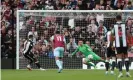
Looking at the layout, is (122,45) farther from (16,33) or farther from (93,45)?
(16,33)

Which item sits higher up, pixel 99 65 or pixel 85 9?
pixel 85 9

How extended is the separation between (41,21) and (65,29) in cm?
125

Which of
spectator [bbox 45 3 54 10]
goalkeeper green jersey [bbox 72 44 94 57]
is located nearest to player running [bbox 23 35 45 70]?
goalkeeper green jersey [bbox 72 44 94 57]

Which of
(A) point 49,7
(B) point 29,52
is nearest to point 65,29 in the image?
(B) point 29,52

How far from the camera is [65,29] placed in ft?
76.9

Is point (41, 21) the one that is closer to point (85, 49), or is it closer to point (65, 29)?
point (65, 29)

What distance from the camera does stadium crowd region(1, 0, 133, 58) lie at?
23625 millimetres

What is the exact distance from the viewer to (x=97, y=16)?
23875 mm

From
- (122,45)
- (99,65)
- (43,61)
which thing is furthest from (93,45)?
(122,45)

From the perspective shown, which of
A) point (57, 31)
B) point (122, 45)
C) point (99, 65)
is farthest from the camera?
point (99, 65)

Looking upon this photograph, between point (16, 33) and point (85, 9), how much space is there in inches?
149

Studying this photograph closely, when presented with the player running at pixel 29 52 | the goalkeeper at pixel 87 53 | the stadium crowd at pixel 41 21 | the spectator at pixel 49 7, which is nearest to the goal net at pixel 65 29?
the stadium crowd at pixel 41 21

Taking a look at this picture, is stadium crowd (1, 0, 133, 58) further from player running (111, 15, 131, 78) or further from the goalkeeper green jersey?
player running (111, 15, 131, 78)

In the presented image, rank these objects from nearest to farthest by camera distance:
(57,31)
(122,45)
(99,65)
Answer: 1. (122,45)
2. (57,31)
3. (99,65)
